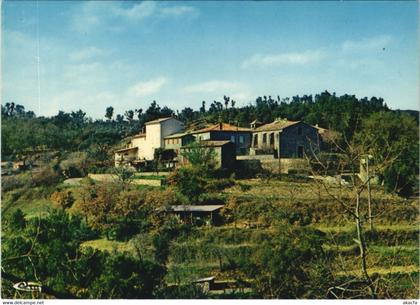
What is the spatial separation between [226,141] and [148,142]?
105cm

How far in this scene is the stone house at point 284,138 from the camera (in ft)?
23.3

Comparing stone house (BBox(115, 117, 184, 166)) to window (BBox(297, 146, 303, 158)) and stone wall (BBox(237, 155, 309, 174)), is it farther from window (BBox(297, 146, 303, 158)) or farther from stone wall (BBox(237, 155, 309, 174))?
window (BBox(297, 146, 303, 158))

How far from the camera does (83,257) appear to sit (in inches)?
191

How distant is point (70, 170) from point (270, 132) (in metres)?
3.08


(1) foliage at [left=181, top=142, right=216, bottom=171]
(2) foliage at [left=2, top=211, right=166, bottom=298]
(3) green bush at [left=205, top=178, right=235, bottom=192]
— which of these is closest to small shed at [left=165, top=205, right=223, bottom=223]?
(3) green bush at [left=205, top=178, right=235, bottom=192]

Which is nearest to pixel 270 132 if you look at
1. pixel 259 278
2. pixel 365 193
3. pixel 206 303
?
pixel 365 193

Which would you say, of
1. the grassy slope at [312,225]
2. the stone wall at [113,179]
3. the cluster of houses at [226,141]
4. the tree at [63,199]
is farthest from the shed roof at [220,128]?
the tree at [63,199]

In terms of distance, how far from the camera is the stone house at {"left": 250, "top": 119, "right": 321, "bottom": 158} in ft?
23.3

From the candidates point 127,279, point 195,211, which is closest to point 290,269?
point 195,211

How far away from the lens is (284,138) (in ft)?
24.2

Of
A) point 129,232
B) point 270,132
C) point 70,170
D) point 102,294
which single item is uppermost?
point 270,132

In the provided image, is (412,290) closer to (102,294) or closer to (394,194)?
(394,194)

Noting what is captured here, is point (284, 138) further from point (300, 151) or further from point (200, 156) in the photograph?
point (200, 156)

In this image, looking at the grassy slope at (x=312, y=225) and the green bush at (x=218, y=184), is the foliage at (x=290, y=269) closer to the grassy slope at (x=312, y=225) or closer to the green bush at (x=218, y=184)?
the grassy slope at (x=312, y=225)
